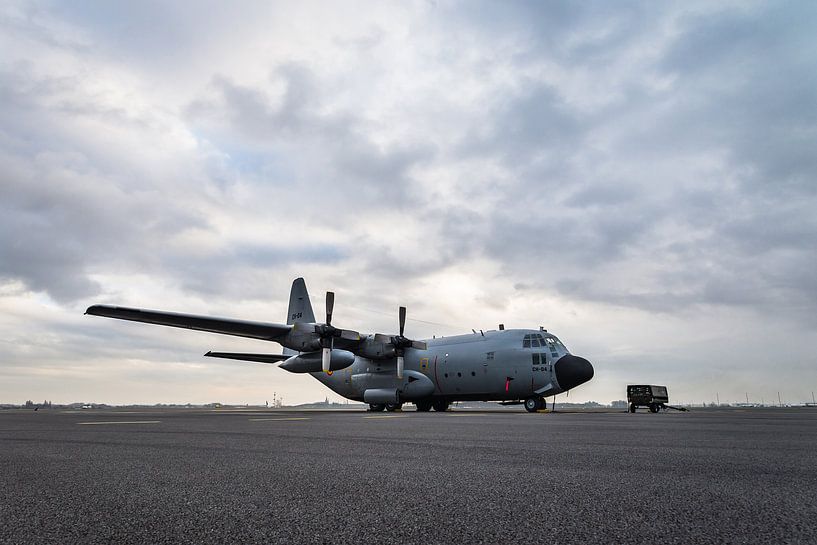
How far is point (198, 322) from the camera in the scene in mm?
23516

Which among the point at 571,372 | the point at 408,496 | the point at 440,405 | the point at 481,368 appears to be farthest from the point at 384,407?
the point at 408,496

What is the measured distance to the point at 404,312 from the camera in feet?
101

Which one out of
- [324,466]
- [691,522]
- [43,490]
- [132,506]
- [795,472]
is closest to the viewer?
[691,522]

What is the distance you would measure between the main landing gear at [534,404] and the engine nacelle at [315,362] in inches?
382

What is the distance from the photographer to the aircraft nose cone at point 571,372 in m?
26.8

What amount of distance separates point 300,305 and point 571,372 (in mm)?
17087

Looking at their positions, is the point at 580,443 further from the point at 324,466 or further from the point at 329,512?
the point at 329,512

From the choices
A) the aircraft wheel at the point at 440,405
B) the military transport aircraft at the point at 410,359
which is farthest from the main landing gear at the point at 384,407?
the aircraft wheel at the point at 440,405

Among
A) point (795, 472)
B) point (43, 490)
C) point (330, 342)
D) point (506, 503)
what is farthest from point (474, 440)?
point (330, 342)

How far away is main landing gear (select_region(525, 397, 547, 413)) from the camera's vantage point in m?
27.8

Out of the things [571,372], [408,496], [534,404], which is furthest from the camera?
[534,404]

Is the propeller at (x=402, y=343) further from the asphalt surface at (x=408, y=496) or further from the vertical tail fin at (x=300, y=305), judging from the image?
the asphalt surface at (x=408, y=496)

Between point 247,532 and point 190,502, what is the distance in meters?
0.82

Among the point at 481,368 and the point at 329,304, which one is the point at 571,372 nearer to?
the point at 481,368
